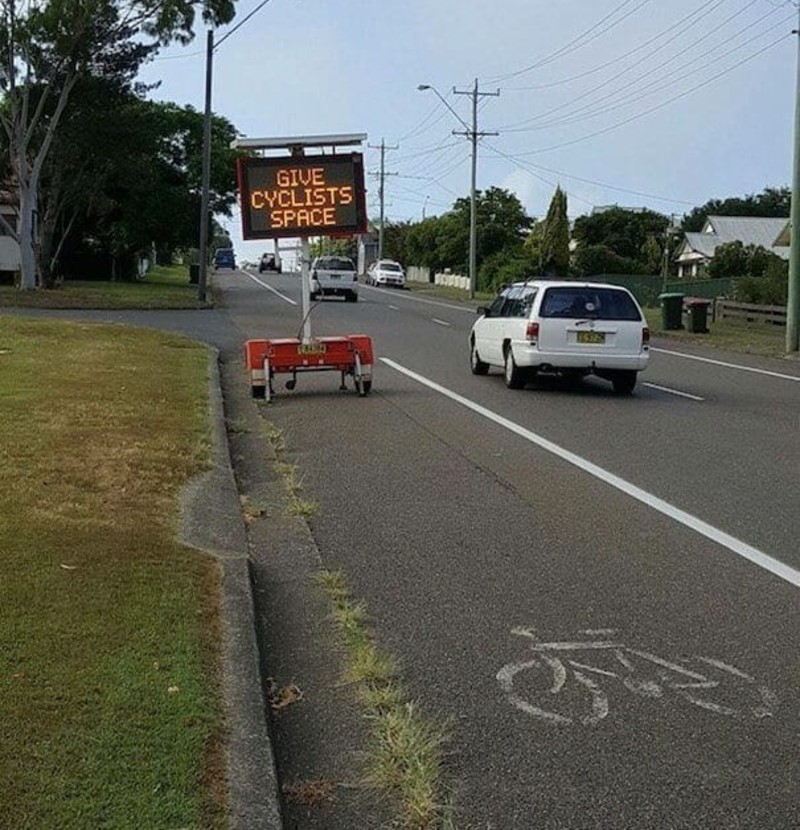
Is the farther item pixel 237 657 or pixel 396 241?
pixel 396 241

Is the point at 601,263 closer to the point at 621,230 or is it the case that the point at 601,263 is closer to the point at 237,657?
the point at 621,230

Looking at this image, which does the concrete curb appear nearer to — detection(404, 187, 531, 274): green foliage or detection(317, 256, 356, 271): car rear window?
detection(317, 256, 356, 271): car rear window

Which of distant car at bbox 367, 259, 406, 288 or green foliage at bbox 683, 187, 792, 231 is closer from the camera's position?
distant car at bbox 367, 259, 406, 288

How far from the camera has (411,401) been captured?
1570 cm

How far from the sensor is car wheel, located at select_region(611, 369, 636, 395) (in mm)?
17469

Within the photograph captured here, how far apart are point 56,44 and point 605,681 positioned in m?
Answer: 34.4

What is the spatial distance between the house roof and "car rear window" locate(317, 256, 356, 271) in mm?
52930

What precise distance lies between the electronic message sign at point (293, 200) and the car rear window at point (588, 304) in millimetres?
3006

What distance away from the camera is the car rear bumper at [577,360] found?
56.2ft

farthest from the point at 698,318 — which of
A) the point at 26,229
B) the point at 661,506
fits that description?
the point at 661,506

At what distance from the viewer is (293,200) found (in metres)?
16.2

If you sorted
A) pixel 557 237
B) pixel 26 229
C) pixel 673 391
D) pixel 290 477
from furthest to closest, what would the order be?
1. pixel 557 237
2. pixel 26 229
3. pixel 673 391
4. pixel 290 477

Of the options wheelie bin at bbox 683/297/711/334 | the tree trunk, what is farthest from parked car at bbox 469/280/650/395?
the tree trunk

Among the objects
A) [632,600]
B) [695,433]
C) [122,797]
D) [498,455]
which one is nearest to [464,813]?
[122,797]
